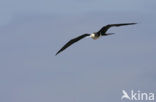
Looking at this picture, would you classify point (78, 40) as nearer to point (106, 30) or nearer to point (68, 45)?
point (68, 45)

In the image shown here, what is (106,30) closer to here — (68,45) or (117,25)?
(117,25)

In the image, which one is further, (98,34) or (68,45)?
(68,45)

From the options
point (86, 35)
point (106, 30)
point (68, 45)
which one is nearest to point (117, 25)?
point (106, 30)

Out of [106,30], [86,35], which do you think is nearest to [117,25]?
[106,30]

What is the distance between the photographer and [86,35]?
42812 millimetres

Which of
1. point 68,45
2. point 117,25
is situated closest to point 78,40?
point 68,45

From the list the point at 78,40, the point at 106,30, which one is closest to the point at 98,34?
the point at 106,30

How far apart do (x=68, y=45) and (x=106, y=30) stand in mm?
6749

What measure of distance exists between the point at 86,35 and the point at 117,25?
19.5 ft

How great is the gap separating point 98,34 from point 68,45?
6.06 metres

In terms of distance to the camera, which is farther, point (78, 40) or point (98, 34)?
point (78, 40)

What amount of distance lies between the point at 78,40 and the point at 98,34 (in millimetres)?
4996

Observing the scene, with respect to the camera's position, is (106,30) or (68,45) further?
(68,45)

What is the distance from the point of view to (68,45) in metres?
44.3
